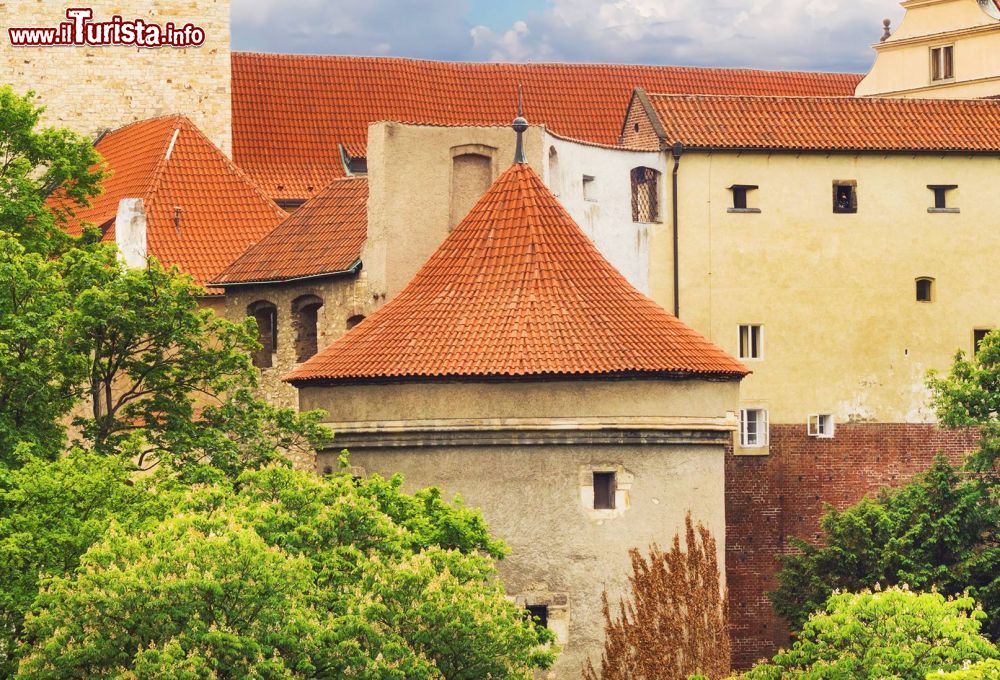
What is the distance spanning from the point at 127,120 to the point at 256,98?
361cm

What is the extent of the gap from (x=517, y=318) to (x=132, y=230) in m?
14.8

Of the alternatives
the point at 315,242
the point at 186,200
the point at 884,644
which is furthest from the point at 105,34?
the point at 884,644

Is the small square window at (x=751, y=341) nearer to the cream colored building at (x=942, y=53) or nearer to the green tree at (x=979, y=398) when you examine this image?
the green tree at (x=979, y=398)

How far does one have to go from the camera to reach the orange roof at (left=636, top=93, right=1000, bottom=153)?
171ft

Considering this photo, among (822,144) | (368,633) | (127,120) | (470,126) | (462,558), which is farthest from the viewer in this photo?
(127,120)

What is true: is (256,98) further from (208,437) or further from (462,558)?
(462,558)

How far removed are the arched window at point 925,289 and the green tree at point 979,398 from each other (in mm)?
3914

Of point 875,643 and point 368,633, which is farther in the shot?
point 875,643

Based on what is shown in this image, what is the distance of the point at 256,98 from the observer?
63.8 metres

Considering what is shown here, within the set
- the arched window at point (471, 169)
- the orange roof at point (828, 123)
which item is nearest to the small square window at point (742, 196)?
the orange roof at point (828, 123)

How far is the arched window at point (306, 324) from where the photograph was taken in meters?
46.2

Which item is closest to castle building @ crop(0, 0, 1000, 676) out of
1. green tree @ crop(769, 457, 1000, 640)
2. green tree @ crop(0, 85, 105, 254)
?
green tree @ crop(769, 457, 1000, 640)

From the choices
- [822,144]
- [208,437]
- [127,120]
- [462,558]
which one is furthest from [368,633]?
[127,120]

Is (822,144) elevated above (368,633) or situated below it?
above
